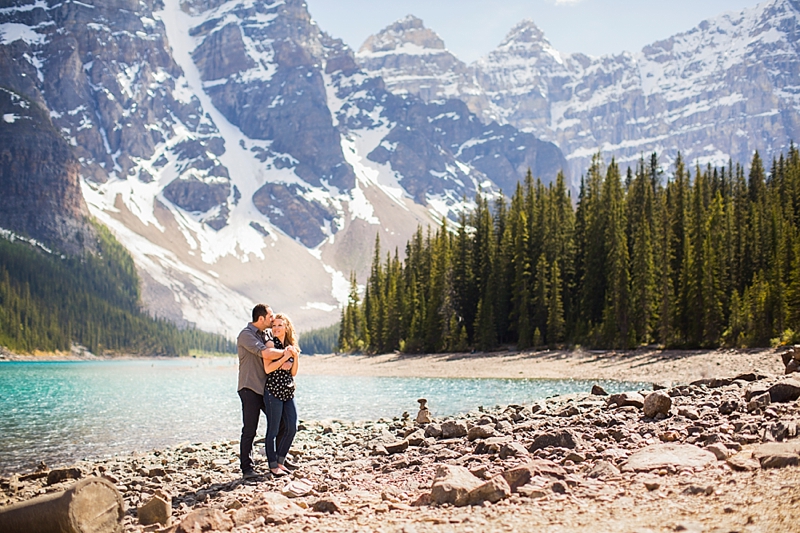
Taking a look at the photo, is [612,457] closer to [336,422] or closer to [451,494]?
[451,494]

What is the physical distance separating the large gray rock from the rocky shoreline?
0.02 metres

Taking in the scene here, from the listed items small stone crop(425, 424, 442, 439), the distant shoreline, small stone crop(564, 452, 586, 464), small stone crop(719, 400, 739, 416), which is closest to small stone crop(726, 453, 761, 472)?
small stone crop(564, 452, 586, 464)

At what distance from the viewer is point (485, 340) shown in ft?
209

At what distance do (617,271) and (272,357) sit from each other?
47.0m

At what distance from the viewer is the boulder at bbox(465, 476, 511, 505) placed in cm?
742

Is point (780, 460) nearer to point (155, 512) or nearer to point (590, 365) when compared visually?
point (155, 512)

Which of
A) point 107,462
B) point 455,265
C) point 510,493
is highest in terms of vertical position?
point 455,265

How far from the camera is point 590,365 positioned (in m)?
44.4

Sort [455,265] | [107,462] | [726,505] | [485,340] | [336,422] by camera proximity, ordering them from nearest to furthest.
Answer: [726,505]
[107,462]
[336,422]
[485,340]
[455,265]

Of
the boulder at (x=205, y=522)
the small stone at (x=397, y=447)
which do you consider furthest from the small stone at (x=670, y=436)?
the boulder at (x=205, y=522)

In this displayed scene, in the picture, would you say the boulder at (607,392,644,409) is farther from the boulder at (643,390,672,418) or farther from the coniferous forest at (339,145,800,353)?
the coniferous forest at (339,145,800,353)

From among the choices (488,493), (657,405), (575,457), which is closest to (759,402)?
(657,405)

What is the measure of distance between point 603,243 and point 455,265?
1878 centimetres

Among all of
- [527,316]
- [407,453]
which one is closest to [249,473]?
[407,453]
